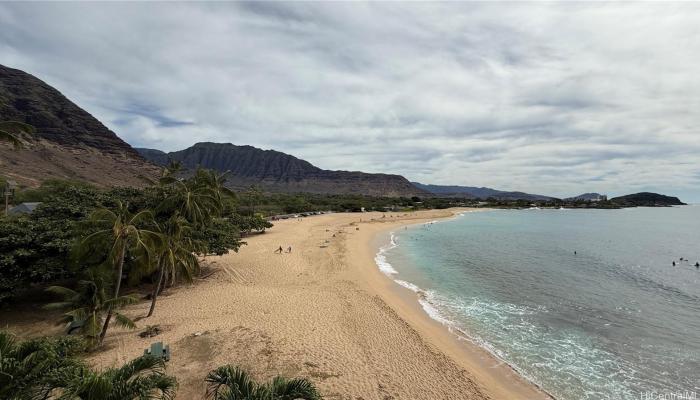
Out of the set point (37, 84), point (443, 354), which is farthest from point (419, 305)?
point (37, 84)

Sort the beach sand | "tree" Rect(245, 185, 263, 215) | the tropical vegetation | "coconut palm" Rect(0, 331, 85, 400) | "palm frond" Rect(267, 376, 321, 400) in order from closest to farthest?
the tropical vegetation < "coconut palm" Rect(0, 331, 85, 400) < "palm frond" Rect(267, 376, 321, 400) < the beach sand < "tree" Rect(245, 185, 263, 215)

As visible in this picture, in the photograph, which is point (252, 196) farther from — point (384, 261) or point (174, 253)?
point (174, 253)

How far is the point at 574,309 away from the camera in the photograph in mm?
21578

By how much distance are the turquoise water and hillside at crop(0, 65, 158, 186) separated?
218 feet

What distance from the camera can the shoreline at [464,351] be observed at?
1250cm

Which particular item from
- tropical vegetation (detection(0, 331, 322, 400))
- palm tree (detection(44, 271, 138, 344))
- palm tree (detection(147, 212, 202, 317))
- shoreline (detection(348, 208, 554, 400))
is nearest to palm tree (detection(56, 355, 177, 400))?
tropical vegetation (detection(0, 331, 322, 400))

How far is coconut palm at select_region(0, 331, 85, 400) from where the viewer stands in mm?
6207

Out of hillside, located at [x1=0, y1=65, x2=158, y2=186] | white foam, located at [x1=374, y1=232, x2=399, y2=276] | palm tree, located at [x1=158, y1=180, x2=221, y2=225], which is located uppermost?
hillside, located at [x1=0, y1=65, x2=158, y2=186]

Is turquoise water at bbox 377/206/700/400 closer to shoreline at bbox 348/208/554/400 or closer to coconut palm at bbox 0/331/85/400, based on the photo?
shoreline at bbox 348/208/554/400

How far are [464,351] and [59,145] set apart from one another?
9881cm

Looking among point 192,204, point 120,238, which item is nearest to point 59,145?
point 192,204

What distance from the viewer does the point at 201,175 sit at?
1134 inches

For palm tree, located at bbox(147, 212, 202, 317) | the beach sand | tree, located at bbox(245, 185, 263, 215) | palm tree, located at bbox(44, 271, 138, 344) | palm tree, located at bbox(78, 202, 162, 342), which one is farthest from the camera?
tree, located at bbox(245, 185, 263, 215)

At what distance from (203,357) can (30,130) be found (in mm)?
12716
